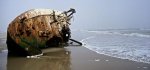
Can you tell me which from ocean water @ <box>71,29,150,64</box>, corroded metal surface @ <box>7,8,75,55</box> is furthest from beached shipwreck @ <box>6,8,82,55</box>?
ocean water @ <box>71,29,150,64</box>

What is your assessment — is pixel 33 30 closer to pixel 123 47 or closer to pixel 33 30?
pixel 33 30

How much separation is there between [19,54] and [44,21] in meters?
2.66

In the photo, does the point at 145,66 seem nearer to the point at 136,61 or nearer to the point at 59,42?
the point at 136,61

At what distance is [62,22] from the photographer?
16.0 metres

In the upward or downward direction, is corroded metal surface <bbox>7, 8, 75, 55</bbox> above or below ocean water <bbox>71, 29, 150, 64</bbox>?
above

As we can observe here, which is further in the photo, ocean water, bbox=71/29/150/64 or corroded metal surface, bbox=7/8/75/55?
corroded metal surface, bbox=7/8/75/55

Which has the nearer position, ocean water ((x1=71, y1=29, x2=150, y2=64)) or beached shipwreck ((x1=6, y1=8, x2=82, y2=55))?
ocean water ((x1=71, y1=29, x2=150, y2=64))

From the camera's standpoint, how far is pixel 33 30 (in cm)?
1262

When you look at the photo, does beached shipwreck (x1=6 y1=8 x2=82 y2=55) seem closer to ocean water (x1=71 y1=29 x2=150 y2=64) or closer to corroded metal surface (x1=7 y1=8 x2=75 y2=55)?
corroded metal surface (x1=7 y1=8 x2=75 y2=55)

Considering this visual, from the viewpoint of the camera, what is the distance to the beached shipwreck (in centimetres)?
1170

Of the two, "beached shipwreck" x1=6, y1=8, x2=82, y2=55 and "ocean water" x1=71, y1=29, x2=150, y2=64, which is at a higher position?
"beached shipwreck" x1=6, y1=8, x2=82, y2=55

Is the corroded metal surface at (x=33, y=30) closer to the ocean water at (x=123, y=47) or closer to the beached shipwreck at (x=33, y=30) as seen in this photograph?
the beached shipwreck at (x=33, y=30)

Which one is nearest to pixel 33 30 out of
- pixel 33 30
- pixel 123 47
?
pixel 33 30

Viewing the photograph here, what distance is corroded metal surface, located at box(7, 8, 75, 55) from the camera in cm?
1171
